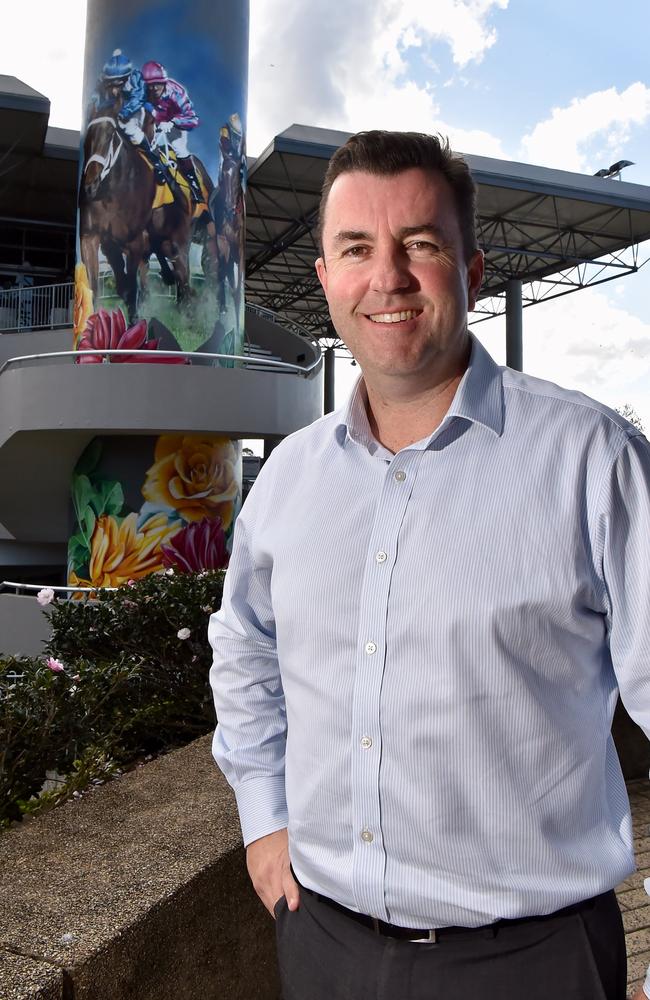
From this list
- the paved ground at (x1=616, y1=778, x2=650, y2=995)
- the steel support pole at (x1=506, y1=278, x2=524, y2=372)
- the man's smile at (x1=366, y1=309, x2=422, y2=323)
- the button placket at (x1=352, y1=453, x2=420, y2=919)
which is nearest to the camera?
the button placket at (x1=352, y1=453, x2=420, y2=919)

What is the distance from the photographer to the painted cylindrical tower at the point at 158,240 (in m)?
12.9

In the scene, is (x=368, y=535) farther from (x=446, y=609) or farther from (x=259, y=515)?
(x=259, y=515)

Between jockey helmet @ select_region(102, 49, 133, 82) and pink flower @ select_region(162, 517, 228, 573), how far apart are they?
687 cm

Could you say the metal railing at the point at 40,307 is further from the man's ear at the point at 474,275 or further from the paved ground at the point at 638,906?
the man's ear at the point at 474,275

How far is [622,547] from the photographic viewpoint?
1381 millimetres

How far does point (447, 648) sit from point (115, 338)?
12.4m

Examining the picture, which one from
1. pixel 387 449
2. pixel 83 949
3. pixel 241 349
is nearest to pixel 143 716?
pixel 83 949

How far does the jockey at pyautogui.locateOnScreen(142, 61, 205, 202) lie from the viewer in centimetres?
1280

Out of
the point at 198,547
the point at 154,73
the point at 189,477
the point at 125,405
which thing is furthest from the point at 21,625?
the point at 154,73

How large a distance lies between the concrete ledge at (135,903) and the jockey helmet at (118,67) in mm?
12719

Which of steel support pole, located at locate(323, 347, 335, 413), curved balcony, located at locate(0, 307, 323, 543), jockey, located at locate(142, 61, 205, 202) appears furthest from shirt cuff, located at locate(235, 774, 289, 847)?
steel support pole, located at locate(323, 347, 335, 413)

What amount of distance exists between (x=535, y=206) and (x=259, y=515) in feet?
76.3

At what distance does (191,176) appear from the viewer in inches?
511

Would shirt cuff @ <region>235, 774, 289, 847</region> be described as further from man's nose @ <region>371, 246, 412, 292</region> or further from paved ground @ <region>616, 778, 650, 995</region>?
paved ground @ <region>616, 778, 650, 995</region>
